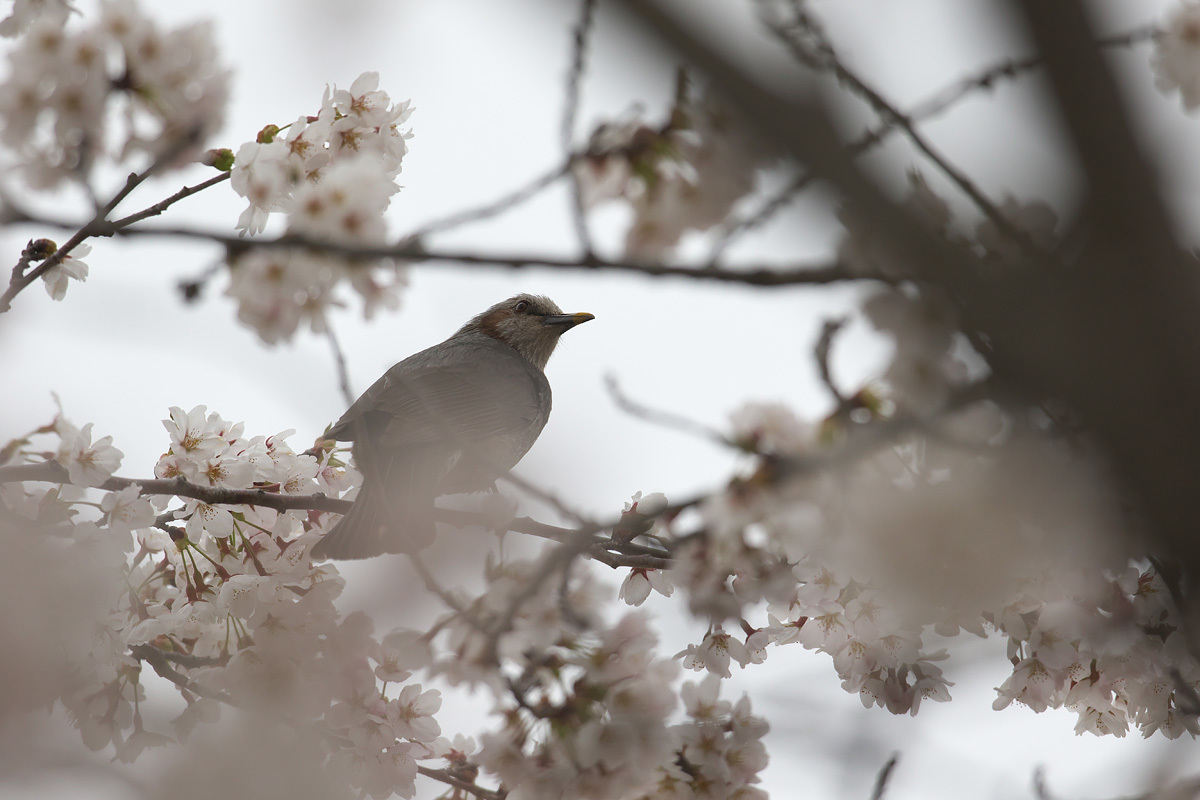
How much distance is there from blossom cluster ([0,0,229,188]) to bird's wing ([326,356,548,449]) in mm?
1628

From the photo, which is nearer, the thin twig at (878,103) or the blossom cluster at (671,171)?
the thin twig at (878,103)

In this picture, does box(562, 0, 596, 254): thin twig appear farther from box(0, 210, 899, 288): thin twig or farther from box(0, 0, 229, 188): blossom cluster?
box(0, 0, 229, 188): blossom cluster

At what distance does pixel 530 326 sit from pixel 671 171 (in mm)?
5024

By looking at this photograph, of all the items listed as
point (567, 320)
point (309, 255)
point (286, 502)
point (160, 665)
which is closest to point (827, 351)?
point (309, 255)

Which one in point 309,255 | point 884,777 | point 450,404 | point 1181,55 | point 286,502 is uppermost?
point 450,404

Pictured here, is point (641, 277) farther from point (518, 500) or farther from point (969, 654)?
point (969, 654)

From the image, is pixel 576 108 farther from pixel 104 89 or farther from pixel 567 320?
pixel 567 320

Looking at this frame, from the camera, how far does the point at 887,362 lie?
163 cm

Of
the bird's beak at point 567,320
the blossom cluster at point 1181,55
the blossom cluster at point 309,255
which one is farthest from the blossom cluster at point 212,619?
the bird's beak at point 567,320

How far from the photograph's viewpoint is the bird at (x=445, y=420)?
3.04 m

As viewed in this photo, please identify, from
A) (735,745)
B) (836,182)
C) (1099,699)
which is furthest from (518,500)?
(1099,699)

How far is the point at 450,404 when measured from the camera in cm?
496

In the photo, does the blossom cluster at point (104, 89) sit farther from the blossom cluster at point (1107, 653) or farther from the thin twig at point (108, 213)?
the blossom cluster at point (1107, 653)

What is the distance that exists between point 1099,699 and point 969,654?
45cm
